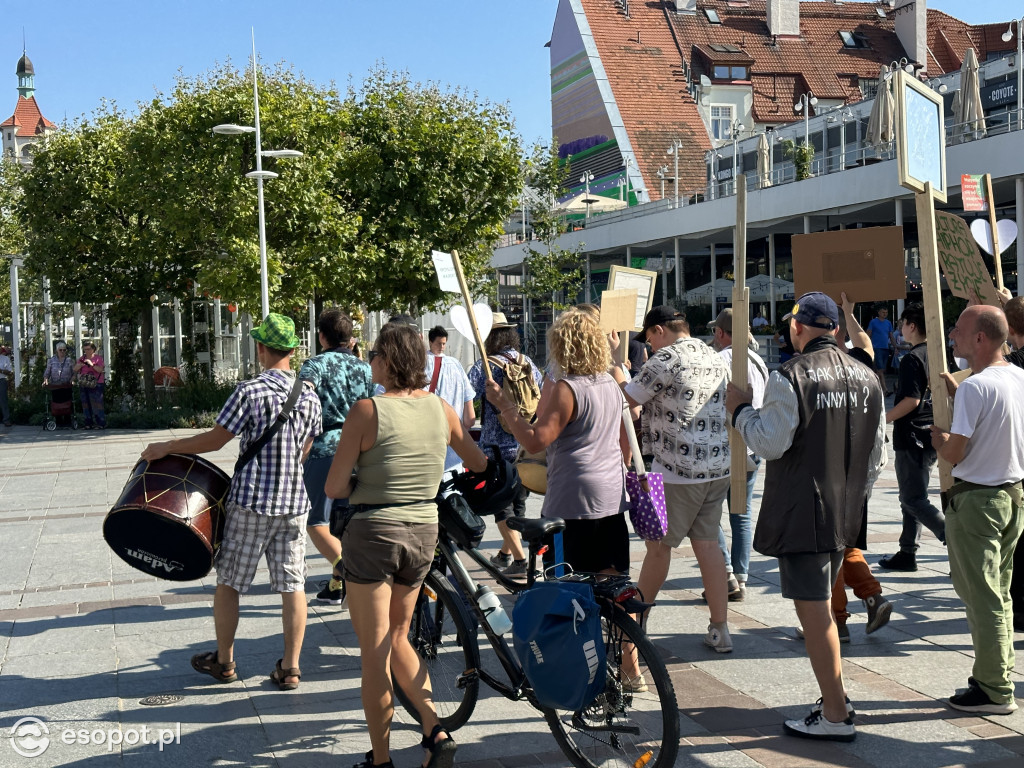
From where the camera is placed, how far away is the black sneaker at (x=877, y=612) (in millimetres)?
5988

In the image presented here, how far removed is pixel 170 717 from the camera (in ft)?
16.4

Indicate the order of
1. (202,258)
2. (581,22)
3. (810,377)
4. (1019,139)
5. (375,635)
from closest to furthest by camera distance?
(375,635) → (810,377) → (1019,139) → (202,258) → (581,22)

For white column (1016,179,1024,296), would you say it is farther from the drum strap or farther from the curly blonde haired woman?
the drum strap

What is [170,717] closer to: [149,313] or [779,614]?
[779,614]

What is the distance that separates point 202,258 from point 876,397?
2244cm

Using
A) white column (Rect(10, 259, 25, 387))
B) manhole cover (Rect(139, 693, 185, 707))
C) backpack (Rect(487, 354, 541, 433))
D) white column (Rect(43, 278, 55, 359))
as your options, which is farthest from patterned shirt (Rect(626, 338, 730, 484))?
white column (Rect(43, 278, 55, 359))

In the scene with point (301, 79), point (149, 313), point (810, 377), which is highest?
point (301, 79)

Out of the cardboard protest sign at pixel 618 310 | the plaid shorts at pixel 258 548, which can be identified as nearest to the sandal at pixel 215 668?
the plaid shorts at pixel 258 548

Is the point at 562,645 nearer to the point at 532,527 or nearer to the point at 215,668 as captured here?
the point at 532,527

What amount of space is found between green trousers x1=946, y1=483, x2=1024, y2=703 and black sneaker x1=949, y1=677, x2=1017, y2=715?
24mm

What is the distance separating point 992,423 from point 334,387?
11.6ft

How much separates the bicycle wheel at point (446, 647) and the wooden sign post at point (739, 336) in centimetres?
124

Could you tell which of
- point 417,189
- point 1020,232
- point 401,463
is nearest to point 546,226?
point 417,189

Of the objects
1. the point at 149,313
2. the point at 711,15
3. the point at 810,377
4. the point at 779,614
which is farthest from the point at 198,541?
the point at 711,15
